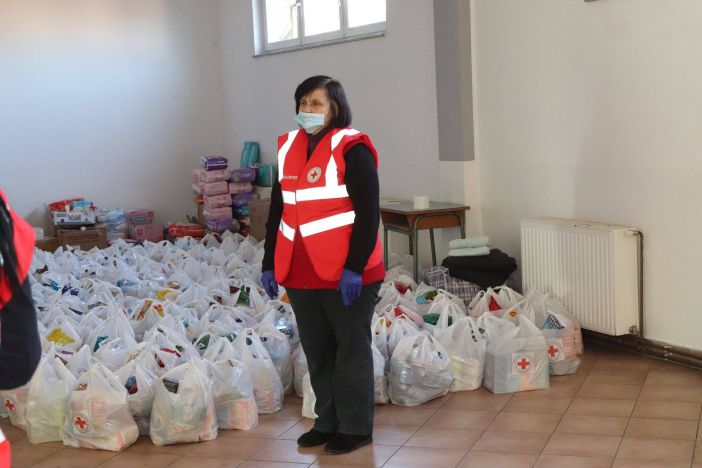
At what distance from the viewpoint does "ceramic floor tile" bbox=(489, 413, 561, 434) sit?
3.26 m

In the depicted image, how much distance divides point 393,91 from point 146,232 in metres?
2.70

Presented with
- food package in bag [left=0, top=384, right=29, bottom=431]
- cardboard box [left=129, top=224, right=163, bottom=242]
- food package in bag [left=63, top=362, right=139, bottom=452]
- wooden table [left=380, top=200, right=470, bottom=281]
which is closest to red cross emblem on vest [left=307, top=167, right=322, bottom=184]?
food package in bag [left=63, top=362, right=139, bottom=452]

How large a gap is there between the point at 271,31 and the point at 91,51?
1.56m

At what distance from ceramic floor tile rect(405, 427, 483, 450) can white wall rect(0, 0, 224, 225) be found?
16.6 feet

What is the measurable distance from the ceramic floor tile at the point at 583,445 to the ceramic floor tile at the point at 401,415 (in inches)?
20.6

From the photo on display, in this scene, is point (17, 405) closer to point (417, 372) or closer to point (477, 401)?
point (417, 372)

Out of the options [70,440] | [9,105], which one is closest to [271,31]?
[9,105]

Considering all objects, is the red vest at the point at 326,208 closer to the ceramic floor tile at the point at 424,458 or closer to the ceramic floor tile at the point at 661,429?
the ceramic floor tile at the point at 424,458

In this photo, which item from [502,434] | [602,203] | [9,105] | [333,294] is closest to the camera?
[333,294]

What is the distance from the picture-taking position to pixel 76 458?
10.4 ft

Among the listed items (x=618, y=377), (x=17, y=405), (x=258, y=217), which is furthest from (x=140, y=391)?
(x=258, y=217)

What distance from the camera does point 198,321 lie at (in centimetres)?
418

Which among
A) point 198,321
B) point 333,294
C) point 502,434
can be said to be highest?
point 333,294

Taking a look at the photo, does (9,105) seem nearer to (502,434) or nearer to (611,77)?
(611,77)
